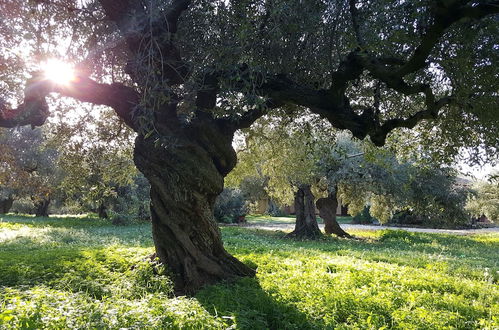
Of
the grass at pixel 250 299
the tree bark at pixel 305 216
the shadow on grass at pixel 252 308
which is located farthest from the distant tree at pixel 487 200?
the shadow on grass at pixel 252 308

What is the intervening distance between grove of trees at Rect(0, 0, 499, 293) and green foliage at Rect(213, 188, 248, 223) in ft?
89.5

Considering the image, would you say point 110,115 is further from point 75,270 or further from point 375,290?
point 375,290

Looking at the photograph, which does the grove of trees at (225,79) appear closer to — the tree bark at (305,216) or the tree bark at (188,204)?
the tree bark at (188,204)

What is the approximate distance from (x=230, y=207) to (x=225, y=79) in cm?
3137

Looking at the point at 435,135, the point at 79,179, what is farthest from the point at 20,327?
the point at 435,135

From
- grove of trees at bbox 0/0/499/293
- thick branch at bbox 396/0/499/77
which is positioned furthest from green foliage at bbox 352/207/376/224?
thick branch at bbox 396/0/499/77

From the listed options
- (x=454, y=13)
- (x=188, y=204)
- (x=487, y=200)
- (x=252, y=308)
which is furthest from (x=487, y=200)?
(x=252, y=308)

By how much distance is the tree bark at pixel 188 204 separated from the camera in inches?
267

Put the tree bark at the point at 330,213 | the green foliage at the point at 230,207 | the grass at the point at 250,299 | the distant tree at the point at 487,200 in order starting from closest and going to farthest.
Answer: the grass at the point at 250,299, the tree bark at the point at 330,213, the distant tree at the point at 487,200, the green foliage at the point at 230,207

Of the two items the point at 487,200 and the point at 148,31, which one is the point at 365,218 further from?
the point at 148,31

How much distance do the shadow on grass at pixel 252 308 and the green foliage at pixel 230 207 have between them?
1119 inches

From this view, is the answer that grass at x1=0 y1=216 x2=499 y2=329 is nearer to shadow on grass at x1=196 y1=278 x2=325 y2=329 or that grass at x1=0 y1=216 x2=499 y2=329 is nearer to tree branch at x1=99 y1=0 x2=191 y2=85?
shadow on grass at x1=196 y1=278 x2=325 y2=329

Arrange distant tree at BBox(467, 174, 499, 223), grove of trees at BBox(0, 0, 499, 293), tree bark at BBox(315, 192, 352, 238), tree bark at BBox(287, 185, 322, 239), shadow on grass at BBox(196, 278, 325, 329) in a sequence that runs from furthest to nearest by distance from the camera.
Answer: distant tree at BBox(467, 174, 499, 223), tree bark at BBox(315, 192, 352, 238), tree bark at BBox(287, 185, 322, 239), grove of trees at BBox(0, 0, 499, 293), shadow on grass at BBox(196, 278, 325, 329)

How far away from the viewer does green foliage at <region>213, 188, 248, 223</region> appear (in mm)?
35431
